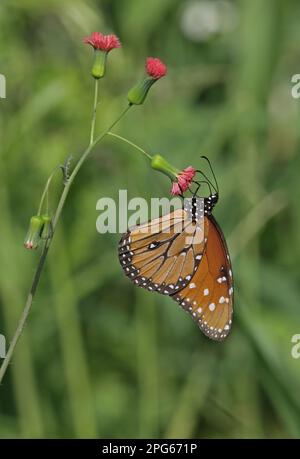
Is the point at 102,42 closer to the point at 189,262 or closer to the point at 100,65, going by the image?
the point at 100,65

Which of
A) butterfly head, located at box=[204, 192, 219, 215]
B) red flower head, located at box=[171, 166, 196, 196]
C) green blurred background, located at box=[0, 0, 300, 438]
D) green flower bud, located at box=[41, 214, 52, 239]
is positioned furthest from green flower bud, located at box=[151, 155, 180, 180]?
green blurred background, located at box=[0, 0, 300, 438]

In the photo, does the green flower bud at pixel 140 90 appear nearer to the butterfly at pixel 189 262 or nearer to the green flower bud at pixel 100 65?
the green flower bud at pixel 100 65


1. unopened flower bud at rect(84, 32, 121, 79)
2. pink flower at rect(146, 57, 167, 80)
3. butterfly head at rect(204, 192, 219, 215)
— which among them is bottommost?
butterfly head at rect(204, 192, 219, 215)

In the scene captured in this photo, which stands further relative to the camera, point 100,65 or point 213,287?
point 213,287

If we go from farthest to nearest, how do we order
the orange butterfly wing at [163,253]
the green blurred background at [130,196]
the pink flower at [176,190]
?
1. the green blurred background at [130,196]
2. the orange butterfly wing at [163,253]
3. the pink flower at [176,190]

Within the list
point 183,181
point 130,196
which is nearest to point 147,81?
point 183,181

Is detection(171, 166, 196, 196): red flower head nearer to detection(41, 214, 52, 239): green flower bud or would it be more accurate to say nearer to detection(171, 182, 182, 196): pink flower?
detection(171, 182, 182, 196): pink flower

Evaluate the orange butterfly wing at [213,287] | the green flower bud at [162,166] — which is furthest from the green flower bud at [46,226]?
the orange butterfly wing at [213,287]
